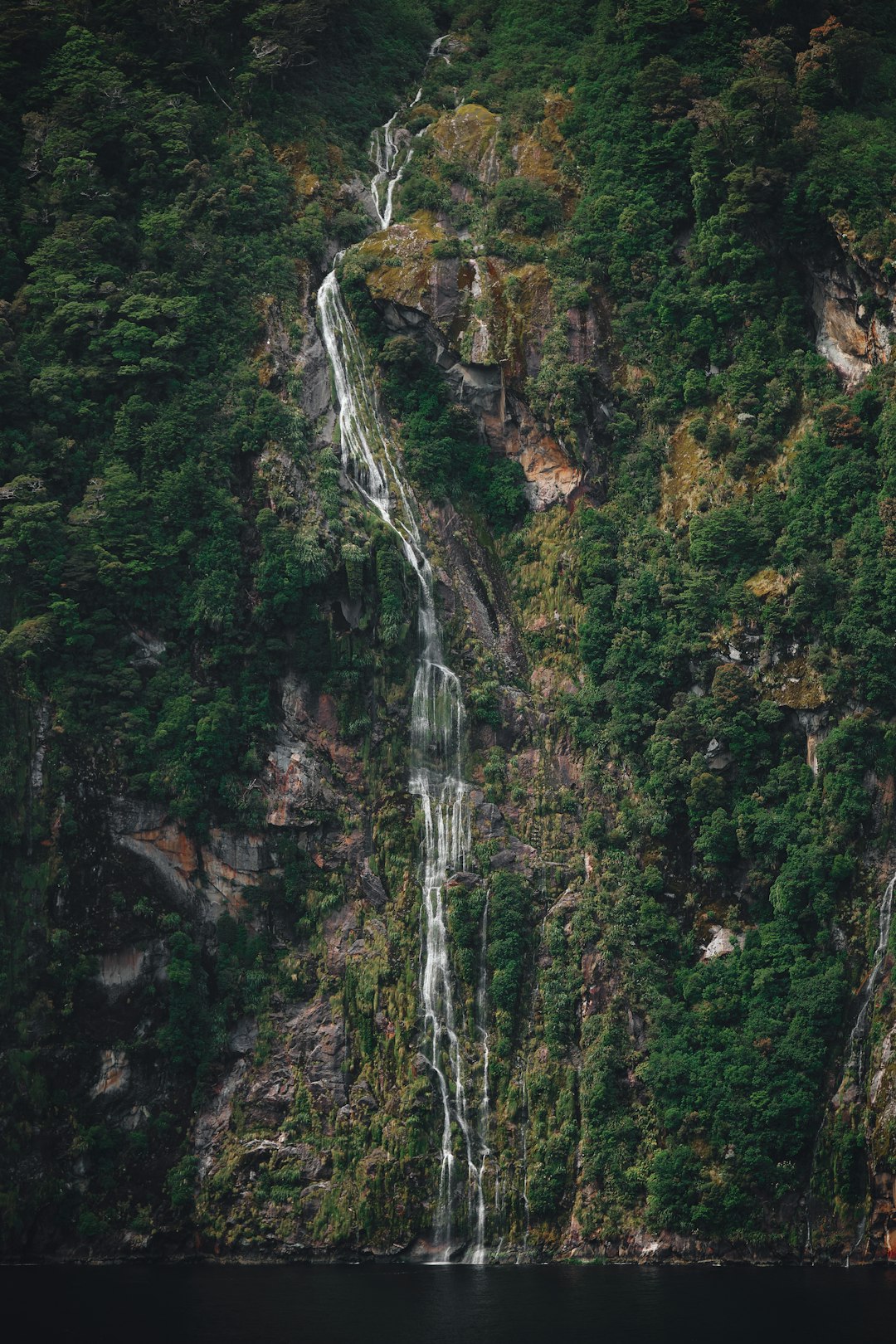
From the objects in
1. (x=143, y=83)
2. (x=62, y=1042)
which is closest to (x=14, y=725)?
(x=62, y=1042)

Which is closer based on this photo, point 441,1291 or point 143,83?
point 441,1291

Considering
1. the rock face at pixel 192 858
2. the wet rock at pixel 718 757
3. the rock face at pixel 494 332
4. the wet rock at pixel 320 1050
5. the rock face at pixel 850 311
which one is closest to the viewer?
the wet rock at pixel 320 1050

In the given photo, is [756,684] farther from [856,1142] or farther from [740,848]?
[856,1142]

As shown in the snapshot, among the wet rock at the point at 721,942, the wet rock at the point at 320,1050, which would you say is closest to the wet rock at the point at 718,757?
the wet rock at the point at 721,942

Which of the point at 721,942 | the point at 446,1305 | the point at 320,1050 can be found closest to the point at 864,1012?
the point at 721,942

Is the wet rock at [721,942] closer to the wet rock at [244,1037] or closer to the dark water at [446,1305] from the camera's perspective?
the dark water at [446,1305]

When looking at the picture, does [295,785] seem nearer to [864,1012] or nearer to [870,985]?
[870,985]

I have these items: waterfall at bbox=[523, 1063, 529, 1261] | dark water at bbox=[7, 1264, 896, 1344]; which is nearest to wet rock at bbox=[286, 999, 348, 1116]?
dark water at bbox=[7, 1264, 896, 1344]
